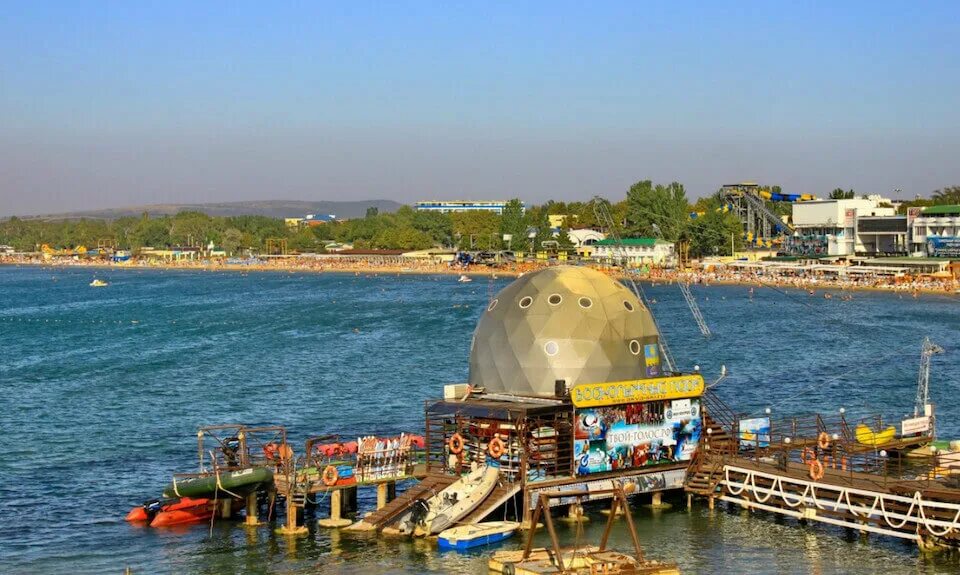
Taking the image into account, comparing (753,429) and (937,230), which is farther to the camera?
(937,230)

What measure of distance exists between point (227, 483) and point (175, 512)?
277 centimetres

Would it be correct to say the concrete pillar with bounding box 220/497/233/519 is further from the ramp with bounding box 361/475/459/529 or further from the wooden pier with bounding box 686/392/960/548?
the wooden pier with bounding box 686/392/960/548

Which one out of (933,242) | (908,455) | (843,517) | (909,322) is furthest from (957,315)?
(843,517)

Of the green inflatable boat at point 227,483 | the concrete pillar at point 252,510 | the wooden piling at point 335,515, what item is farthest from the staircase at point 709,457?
the concrete pillar at point 252,510

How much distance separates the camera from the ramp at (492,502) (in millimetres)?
41844

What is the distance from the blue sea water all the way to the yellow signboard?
3.91 meters

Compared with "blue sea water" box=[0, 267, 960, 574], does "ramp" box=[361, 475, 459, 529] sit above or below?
above

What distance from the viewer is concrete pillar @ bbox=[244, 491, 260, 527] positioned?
45.2m

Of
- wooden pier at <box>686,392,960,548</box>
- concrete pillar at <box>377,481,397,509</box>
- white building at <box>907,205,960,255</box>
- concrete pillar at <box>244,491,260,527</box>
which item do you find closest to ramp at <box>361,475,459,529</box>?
concrete pillar at <box>377,481,397,509</box>

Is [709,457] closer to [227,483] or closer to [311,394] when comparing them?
[227,483]

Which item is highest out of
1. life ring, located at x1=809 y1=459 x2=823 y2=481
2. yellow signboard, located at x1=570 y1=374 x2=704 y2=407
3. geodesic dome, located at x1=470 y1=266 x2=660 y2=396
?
geodesic dome, located at x1=470 y1=266 x2=660 y2=396

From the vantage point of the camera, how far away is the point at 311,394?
8006 cm

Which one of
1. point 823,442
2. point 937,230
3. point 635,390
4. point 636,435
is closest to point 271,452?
point 636,435

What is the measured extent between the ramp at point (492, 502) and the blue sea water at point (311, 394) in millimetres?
1624
